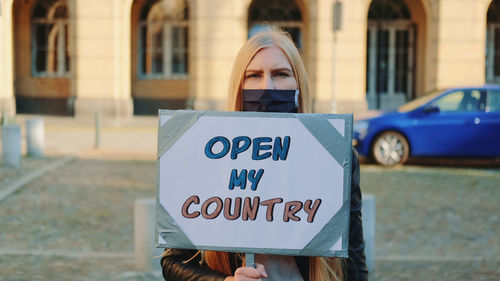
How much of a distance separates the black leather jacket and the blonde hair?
0.89ft

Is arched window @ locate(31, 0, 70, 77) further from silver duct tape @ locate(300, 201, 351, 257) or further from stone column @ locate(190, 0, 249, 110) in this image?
silver duct tape @ locate(300, 201, 351, 257)

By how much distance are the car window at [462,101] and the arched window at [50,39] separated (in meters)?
14.7

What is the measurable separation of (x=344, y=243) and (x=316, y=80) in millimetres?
19078

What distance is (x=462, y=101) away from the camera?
45.9 ft

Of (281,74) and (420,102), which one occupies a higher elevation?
(281,74)

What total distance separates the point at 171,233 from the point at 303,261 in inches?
18.2

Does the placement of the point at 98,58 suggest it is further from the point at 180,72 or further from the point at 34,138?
the point at 34,138

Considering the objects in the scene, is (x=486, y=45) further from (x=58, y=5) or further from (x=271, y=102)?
(x=271, y=102)

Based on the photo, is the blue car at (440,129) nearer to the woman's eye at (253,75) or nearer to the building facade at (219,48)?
the building facade at (219,48)

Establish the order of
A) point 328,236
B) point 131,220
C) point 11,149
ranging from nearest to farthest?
point 328,236, point 131,220, point 11,149

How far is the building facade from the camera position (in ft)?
69.9

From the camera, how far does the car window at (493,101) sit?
45.6ft

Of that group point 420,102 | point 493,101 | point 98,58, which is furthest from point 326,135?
point 98,58

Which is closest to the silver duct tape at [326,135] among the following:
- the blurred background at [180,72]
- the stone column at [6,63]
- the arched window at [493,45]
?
the blurred background at [180,72]
